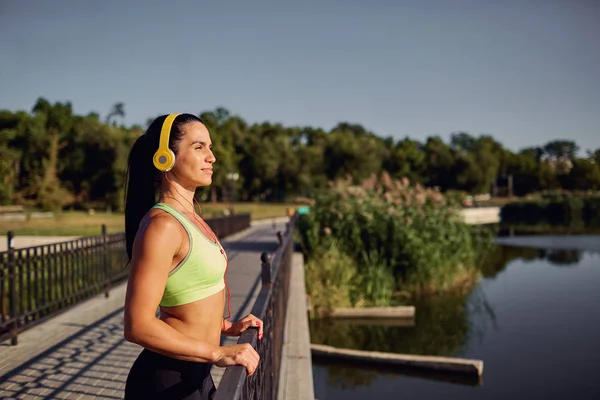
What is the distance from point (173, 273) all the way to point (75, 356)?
4242 millimetres

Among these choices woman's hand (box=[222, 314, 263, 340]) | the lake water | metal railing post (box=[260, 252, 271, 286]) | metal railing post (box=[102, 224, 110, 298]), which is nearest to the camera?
woman's hand (box=[222, 314, 263, 340])

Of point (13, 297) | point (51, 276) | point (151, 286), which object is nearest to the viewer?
point (151, 286)

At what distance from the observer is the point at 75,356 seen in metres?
5.29

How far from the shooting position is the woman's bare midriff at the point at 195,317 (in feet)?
5.96

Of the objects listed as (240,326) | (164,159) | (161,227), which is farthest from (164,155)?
(240,326)

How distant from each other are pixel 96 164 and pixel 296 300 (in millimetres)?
46640

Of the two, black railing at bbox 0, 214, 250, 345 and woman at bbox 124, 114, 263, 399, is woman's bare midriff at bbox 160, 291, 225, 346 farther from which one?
black railing at bbox 0, 214, 250, 345

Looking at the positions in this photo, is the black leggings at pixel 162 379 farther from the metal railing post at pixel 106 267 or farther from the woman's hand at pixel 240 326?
the metal railing post at pixel 106 267

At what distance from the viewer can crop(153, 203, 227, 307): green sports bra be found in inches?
68.8

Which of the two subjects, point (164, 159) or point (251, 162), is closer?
point (164, 159)

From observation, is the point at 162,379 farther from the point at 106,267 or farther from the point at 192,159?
the point at 106,267

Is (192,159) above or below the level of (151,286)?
above

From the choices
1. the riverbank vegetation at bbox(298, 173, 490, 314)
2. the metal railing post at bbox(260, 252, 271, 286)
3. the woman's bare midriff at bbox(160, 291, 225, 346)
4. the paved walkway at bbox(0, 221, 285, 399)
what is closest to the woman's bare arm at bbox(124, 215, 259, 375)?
the woman's bare midriff at bbox(160, 291, 225, 346)

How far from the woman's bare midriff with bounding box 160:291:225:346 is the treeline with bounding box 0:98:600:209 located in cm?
1360
